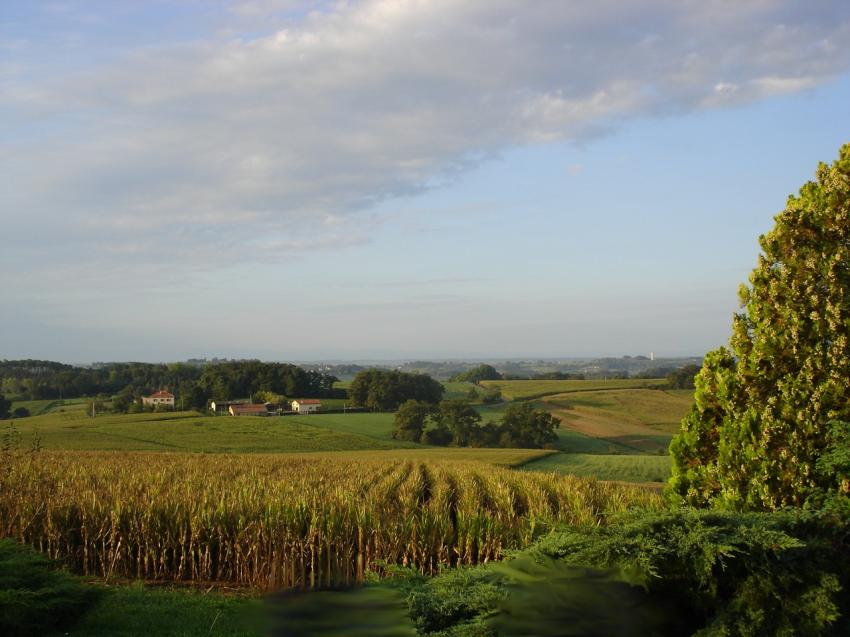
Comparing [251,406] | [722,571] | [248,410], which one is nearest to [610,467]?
[722,571]

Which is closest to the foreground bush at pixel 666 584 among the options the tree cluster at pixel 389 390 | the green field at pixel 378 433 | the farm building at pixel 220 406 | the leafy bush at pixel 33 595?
the leafy bush at pixel 33 595

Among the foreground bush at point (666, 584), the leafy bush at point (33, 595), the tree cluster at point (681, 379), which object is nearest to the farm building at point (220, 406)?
the tree cluster at point (681, 379)

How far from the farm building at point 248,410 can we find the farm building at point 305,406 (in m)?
3.69

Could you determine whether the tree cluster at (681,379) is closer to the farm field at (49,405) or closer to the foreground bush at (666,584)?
the farm field at (49,405)

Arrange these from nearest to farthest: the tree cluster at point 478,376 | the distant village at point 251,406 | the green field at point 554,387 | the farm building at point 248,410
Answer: the farm building at point 248,410 < the distant village at point 251,406 < the green field at point 554,387 < the tree cluster at point 478,376

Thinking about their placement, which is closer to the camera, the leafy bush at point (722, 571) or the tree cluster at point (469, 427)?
the leafy bush at point (722, 571)

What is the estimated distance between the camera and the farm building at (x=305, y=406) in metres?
84.8

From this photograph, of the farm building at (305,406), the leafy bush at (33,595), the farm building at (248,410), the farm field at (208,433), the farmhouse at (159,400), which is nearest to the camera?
the leafy bush at (33,595)

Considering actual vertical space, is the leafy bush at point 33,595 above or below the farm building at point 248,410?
above

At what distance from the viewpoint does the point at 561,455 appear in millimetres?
52906

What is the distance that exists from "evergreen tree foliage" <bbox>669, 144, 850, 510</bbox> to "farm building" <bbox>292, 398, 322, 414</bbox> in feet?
261

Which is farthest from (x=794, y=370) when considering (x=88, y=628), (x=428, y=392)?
(x=428, y=392)

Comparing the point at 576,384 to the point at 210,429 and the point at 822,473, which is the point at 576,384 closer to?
the point at 210,429

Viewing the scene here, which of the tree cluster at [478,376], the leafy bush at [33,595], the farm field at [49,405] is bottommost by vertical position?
the farm field at [49,405]
